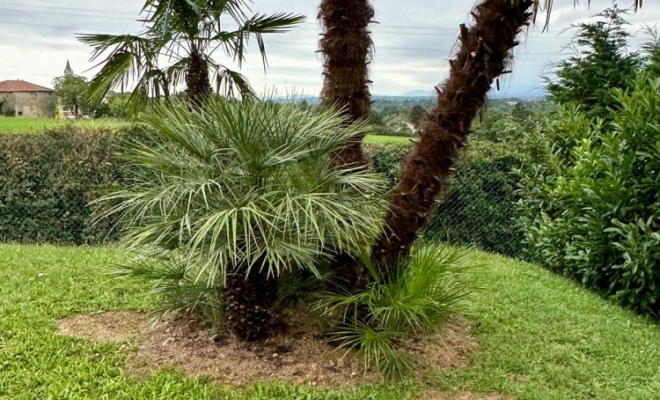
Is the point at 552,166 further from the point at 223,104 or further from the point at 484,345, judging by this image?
the point at 223,104

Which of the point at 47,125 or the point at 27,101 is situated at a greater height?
the point at 27,101

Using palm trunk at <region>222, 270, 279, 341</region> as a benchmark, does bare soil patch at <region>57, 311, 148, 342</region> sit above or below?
below

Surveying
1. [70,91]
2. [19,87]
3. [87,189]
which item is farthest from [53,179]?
[19,87]

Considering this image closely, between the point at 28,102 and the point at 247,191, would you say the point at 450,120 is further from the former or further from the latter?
the point at 28,102

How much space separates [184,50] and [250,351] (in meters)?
3.37

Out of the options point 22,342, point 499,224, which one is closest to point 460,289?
point 22,342

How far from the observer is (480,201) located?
24.6 ft

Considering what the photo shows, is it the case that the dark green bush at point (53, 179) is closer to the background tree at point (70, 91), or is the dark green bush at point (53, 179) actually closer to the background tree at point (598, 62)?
the background tree at point (70, 91)

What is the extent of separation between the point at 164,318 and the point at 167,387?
0.98 meters

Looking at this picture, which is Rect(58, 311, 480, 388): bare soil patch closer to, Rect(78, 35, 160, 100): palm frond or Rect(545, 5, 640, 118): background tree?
Rect(78, 35, 160, 100): palm frond

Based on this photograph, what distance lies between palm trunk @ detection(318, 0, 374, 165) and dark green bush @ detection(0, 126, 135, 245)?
4322 millimetres

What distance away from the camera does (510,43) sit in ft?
9.75

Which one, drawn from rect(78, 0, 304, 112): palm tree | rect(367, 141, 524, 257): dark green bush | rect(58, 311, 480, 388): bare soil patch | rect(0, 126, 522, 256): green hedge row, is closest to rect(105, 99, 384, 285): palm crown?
rect(58, 311, 480, 388): bare soil patch

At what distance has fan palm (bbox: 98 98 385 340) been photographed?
2.97m
